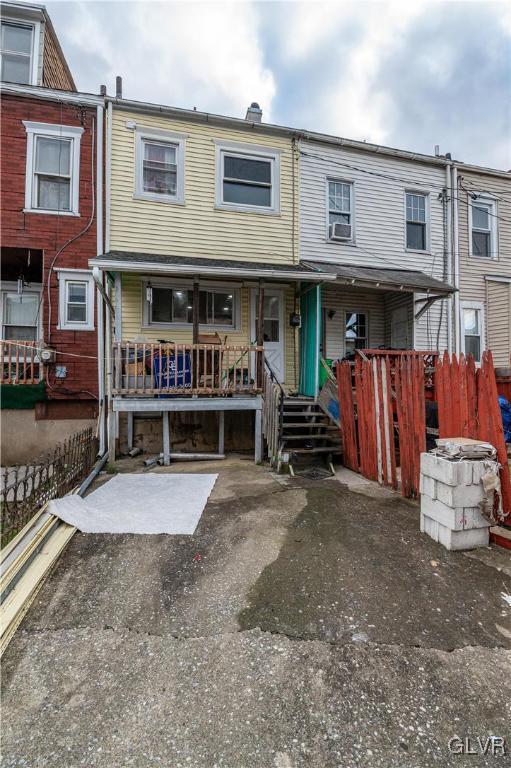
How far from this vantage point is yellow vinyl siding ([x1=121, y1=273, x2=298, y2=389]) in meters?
8.04

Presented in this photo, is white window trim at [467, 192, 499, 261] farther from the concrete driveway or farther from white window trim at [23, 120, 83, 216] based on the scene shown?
white window trim at [23, 120, 83, 216]

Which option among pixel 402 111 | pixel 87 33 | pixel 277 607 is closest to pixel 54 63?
pixel 87 33

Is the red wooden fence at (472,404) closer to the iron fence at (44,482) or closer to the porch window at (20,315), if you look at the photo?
the iron fence at (44,482)

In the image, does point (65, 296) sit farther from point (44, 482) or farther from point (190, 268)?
point (44, 482)

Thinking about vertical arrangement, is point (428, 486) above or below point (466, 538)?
above

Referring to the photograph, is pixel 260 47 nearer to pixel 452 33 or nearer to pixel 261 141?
pixel 261 141

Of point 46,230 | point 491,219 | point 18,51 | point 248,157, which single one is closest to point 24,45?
point 18,51

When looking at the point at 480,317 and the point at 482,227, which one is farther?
the point at 482,227

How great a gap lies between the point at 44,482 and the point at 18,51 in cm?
973

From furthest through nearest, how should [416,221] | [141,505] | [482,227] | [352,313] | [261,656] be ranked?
[482,227] → [416,221] → [352,313] → [141,505] → [261,656]

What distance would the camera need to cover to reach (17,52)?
787 centimetres

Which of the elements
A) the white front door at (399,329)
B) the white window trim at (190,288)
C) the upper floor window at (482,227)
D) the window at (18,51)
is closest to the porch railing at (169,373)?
the white window trim at (190,288)

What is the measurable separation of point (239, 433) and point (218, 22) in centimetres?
864

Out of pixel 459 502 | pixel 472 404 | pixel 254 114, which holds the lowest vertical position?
pixel 459 502
